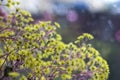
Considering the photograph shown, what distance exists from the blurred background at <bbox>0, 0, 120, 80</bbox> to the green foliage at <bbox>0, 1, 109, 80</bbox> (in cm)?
253

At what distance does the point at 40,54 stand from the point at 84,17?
3.28 m

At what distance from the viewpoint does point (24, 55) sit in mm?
1996

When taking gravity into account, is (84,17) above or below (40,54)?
above

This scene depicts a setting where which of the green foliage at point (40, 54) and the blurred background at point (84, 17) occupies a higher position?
the blurred background at point (84, 17)

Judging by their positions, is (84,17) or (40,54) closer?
(40,54)

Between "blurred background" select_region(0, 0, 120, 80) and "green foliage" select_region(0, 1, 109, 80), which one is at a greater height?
"blurred background" select_region(0, 0, 120, 80)

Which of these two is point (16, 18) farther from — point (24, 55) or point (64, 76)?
point (64, 76)

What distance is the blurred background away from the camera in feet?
15.8

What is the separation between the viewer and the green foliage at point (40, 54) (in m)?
2.03

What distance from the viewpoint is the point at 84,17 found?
17.2 ft

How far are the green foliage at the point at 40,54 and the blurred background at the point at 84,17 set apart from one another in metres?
2.53

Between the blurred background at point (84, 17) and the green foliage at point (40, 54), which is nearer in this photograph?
the green foliage at point (40, 54)

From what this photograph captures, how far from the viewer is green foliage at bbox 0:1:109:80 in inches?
80.0

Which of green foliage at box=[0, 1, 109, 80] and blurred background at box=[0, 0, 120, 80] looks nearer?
green foliage at box=[0, 1, 109, 80]
